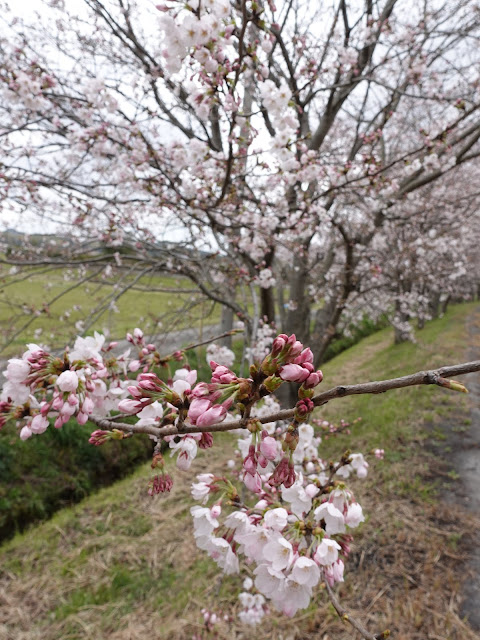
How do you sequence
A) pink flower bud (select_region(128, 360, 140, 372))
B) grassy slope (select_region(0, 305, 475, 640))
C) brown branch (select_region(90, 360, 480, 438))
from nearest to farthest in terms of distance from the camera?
brown branch (select_region(90, 360, 480, 438))
pink flower bud (select_region(128, 360, 140, 372))
grassy slope (select_region(0, 305, 475, 640))

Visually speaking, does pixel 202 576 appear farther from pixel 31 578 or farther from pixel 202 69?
pixel 202 69

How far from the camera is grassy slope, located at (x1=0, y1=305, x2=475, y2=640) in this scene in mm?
2596

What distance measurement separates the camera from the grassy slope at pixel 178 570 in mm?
2596

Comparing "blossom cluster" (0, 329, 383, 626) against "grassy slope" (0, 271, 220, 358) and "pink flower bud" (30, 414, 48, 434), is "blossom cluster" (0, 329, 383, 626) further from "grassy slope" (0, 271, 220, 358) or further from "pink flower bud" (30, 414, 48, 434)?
"grassy slope" (0, 271, 220, 358)

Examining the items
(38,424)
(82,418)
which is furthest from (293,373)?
(38,424)

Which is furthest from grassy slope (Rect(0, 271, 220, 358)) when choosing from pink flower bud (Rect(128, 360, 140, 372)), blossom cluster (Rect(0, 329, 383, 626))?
blossom cluster (Rect(0, 329, 383, 626))

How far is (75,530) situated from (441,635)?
11.7ft

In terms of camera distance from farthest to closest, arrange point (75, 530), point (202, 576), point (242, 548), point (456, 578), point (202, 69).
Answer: point (75, 530)
point (202, 576)
point (456, 578)
point (202, 69)
point (242, 548)

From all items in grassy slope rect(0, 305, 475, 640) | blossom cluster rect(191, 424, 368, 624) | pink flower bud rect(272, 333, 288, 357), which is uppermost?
pink flower bud rect(272, 333, 288, 357)

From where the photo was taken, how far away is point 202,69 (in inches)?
67.6

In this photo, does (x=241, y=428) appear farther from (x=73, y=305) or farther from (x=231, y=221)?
(x=73, y=305)

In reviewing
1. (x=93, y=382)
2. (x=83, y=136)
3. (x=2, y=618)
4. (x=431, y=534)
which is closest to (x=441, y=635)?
(x=431, y=534)

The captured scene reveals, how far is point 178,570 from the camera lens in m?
3.30

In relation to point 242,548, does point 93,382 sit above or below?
above
